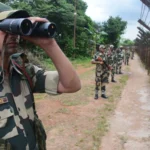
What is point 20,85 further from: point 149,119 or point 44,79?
point 149,119

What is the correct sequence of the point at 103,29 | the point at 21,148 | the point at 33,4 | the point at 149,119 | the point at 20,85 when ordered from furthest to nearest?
the point at 103,29, the point at 33,4, the point at 149,119, the point at 20,85, the point at 21,148

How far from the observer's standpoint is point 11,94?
1.45 meters

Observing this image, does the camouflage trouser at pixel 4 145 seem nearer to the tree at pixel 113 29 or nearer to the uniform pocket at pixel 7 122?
the uniform pocket at pixel 7 122

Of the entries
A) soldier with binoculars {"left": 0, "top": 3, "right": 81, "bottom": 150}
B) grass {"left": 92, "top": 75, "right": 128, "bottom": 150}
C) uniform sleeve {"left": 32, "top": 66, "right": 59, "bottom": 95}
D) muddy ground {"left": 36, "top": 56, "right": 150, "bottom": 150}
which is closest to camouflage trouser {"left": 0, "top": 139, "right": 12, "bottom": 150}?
soldier with binoculars {"left": 0, "top": 3, "right": 81, "bottom": 150}

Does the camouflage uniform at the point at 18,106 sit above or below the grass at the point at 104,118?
above

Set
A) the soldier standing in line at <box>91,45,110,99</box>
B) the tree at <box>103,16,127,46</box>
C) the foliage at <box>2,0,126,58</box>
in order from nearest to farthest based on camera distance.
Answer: the soldier standing in line at <box>91,45,110,99</box> → the foliage at <box>2,0,126,58</box> → the tree at <box>103,16,127,46</box>

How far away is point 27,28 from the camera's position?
124cm

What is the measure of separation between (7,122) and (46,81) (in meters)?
0.37

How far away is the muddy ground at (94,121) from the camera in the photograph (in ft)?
13.9

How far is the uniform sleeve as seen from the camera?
1654mm

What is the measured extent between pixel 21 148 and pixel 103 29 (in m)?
31.4

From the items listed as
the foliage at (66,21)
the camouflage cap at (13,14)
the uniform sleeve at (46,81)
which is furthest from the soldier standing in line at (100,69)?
the foliage at (66,21)

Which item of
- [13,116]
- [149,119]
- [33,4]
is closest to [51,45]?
[13,116]

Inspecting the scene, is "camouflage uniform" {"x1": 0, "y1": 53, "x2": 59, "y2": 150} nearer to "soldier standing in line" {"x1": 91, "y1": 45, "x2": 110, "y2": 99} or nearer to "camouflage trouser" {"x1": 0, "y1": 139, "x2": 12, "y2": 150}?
"camouflage trouser" {"x1": 0, "y1": 139, "x2": 12, "y2": 150}
